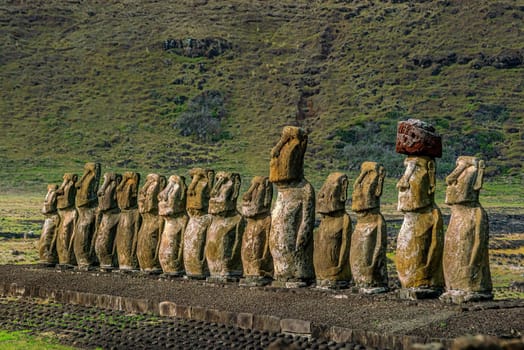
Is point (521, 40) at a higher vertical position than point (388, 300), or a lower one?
higher

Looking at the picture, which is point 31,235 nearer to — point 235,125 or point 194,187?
point 194,187

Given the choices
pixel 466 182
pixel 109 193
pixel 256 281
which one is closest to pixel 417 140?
pixel 466 182

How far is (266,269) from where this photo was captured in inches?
604

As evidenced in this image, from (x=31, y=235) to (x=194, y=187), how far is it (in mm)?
15416

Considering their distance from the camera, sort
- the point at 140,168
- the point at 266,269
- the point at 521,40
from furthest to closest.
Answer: the point at 521,40, the point at 140,168, the point at 266,269

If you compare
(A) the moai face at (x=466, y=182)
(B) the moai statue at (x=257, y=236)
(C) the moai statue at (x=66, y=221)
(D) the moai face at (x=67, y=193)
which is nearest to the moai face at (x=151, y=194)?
(C) the moai statue at (x=66, y=221)

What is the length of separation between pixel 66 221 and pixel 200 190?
357 cm

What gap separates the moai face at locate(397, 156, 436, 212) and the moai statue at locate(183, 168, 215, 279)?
4261 mm

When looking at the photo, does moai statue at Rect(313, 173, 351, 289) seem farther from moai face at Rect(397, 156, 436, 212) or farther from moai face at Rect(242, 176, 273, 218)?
moai face at Rect(397, 156, 436, 212)

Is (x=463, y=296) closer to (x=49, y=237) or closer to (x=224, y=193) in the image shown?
(x=224, y=193)

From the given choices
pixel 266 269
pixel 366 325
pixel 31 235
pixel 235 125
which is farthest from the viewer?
pixel 235 125

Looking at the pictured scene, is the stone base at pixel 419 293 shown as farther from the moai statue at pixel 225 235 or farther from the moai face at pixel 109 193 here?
the moai face at pixel 109 193

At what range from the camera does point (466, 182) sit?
41.4 ft

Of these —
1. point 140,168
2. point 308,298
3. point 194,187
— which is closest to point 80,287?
point 194,187
